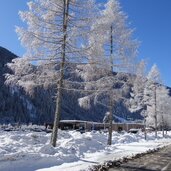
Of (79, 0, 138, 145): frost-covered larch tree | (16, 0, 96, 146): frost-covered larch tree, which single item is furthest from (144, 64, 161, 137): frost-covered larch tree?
(16, 0, 96, 146): frost-covered larch tree

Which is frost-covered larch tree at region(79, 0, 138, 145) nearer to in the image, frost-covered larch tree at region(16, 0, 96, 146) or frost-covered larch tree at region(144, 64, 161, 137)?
frost-covered larch tree at region(16, 0, 96, 146)

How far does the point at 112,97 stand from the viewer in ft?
88.1

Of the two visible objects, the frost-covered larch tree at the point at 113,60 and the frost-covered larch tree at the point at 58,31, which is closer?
the frost-covered larch tree at the point at 58,31

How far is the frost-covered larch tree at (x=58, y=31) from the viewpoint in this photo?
19391mm

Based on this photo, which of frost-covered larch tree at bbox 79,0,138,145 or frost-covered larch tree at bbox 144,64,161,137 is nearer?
frost-covered larch tree at bbox 79,0,138,145

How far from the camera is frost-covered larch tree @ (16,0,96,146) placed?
19.4m

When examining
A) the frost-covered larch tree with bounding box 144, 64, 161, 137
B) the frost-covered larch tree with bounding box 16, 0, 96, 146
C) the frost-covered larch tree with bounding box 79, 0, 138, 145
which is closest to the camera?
the frost-covered larch tree with bounding box 16, 0, 96, 146

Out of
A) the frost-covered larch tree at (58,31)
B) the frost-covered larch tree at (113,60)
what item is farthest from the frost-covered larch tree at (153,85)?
the frost-covered larch tree at (58,31)

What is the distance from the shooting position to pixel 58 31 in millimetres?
19906

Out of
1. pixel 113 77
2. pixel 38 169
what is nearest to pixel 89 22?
pixel 113 77

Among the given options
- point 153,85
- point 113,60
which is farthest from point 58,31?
point 153,85

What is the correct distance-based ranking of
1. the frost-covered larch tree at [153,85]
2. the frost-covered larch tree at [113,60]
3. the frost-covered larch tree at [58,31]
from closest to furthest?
the frost-covered larch tree at [58,31]
the frost-covered larch tree at [113,60]
the frost-covered larch tree at [153,85]

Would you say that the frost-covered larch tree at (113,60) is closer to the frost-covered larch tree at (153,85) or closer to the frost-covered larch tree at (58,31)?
the frost-covered larch tree at (58,31)

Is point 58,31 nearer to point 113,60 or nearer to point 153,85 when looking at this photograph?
point 113,60
